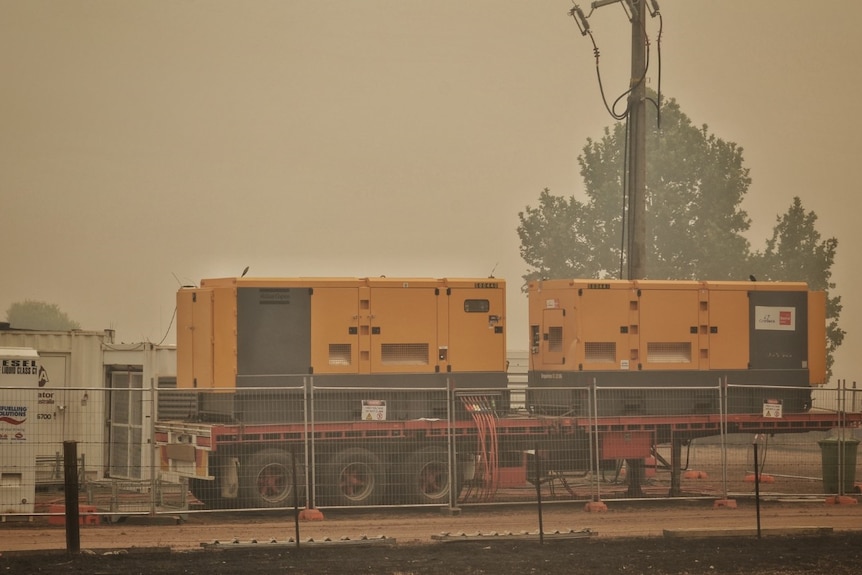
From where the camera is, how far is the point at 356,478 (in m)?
19.4

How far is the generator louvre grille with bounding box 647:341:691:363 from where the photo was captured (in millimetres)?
21312

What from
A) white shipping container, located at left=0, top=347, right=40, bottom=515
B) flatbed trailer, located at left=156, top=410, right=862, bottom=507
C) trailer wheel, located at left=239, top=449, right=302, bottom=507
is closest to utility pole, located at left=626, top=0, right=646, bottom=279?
flatbed trailer, located at left=156, top=410, right=862, bottom=507

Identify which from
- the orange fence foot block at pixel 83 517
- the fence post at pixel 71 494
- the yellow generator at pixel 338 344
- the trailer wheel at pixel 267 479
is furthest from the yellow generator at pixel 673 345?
the fence post at pixel 71 494

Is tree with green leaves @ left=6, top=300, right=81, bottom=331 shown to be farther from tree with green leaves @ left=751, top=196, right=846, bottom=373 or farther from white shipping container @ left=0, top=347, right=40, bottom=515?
white shipping container @ left=0, top=347, right=40, bottom=515

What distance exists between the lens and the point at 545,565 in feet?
45.0

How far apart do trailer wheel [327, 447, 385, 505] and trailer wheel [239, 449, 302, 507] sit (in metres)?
0.62

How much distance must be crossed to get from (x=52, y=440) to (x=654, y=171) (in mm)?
30305

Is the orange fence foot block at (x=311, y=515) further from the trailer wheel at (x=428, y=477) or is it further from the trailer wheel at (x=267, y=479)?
the trailer wheel at (x=428, y=477)

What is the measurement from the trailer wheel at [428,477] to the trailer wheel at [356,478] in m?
0.42

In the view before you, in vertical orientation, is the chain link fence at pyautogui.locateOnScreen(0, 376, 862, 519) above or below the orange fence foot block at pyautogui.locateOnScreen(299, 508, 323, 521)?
above

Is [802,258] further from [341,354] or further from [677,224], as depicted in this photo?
[341,354]

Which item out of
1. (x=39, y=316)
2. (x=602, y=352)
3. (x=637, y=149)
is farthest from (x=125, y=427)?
(x=39, y=316)

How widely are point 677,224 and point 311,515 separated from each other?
3002cm

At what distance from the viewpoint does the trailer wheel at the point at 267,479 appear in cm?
1884
